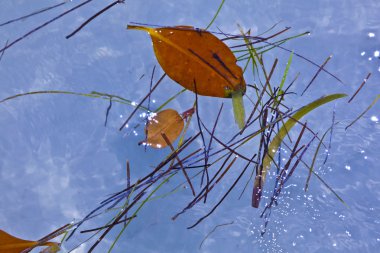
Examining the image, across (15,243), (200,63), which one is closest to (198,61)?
(200,63)

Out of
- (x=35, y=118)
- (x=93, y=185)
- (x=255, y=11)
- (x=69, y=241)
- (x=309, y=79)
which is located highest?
(x=255, y=11)

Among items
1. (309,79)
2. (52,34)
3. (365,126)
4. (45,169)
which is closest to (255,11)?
(309,79)

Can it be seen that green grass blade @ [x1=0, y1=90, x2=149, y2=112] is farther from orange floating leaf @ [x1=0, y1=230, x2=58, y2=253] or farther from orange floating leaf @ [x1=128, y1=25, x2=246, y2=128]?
orange floating leaf @ [x1=0, y1=230, x2=58, y2=253]

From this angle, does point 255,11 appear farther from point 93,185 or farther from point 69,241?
point 69,241

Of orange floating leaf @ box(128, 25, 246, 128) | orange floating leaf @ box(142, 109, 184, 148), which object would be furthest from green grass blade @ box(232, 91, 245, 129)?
orange floating leaf @ box(142, 109, 184, 148)

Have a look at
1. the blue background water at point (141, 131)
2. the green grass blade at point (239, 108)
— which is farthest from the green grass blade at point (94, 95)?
the green grass blade at point (239, 108)

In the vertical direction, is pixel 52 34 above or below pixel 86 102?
above

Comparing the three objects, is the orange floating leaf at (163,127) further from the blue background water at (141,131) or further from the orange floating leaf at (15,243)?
the orange floating leaf at (15,243)

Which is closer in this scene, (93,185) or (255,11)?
(93,185)
